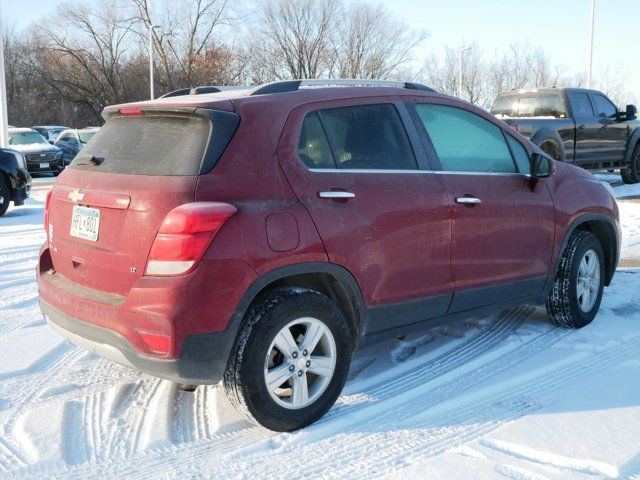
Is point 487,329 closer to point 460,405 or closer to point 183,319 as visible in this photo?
point 460,405

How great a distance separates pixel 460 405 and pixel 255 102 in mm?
1880

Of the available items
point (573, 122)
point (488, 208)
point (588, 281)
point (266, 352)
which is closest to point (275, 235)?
point (266, 352)

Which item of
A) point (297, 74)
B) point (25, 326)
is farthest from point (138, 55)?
point (25, 326)

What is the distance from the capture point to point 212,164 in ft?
10.5

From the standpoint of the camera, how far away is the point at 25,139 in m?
22.2

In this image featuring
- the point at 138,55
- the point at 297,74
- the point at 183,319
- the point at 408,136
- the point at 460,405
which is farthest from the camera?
the point at 138,55

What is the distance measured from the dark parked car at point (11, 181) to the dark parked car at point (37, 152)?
990cm

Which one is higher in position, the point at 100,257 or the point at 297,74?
the point at 297,74

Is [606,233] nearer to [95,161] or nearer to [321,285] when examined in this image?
[321,285]

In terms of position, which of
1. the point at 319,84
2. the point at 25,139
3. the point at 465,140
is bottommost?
the point at 25,139

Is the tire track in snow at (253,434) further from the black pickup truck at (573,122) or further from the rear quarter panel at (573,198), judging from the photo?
the black pickup truck at (573,122)

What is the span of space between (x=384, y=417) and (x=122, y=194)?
1.69m

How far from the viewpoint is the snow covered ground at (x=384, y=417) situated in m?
3.08

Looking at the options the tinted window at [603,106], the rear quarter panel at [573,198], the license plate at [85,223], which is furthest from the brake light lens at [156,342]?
the tinted window at [603,106]
